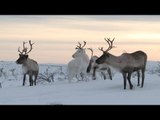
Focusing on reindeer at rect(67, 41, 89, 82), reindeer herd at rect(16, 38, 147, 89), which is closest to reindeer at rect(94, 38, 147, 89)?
reindeer herd at rect(16, 38, 147, 89)

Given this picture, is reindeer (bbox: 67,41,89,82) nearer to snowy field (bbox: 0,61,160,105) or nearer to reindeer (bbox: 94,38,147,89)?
snowy field (bbox: 0,61,160,105)

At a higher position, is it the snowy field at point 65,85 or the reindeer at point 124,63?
the reindeer at point 124,63

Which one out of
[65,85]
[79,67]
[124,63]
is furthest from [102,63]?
[79,67]

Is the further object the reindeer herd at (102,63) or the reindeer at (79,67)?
the reindeer at (79,67)

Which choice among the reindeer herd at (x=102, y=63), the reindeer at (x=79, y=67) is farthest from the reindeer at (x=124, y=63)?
the reindeer at (x=79, y=67)

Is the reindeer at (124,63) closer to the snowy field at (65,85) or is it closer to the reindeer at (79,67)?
the snowy field at (65,85)

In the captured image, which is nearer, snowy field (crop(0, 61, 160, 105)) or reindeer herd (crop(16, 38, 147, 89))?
snowy field (crop(0, 61, 160, 105))

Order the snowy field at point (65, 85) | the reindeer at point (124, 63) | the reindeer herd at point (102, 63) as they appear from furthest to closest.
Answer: the reindeer at point (124, 63), the reindeer herd at point (102, 63), the snowy field at point (65, 85)

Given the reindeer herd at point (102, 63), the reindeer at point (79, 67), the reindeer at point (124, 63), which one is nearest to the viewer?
the reindeer herd at point (102, 63)
